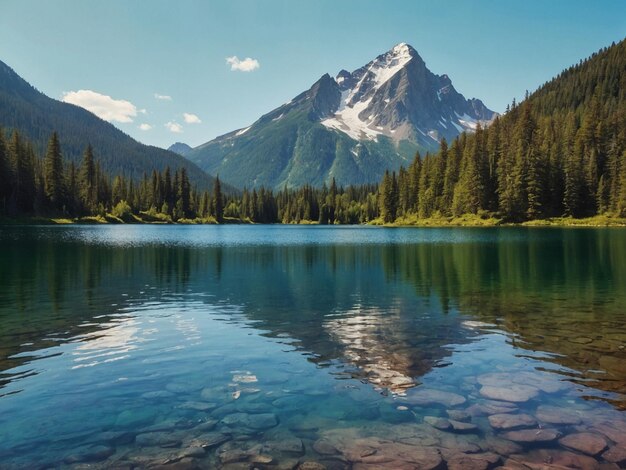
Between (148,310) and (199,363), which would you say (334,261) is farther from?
(199,363)

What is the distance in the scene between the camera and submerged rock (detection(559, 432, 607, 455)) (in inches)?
377

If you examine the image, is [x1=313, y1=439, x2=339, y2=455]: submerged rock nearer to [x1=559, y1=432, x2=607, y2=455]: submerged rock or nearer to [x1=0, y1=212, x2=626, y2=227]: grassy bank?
[x1=559, y1=432, x2=607, y2=455]: submerged rock

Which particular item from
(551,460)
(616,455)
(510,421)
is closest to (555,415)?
(510,421)

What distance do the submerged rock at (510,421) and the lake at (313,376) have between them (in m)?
0.05

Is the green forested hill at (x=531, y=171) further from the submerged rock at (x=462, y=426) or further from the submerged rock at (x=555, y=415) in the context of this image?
the submerged rock at (x=462, y=426)

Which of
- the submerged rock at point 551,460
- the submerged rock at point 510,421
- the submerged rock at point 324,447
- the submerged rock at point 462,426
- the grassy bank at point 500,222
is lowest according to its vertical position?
the submerged rock at point 551,460

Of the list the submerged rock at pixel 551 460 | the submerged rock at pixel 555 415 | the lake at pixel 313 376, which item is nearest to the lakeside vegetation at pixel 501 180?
the lake at pixel 313 376

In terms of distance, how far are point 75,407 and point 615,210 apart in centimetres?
14754

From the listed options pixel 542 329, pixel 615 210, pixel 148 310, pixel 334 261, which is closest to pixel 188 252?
pixel 334 261

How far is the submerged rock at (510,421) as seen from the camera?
10791mm

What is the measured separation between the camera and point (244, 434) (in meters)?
10.4

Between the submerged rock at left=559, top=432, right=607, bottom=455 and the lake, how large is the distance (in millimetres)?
46

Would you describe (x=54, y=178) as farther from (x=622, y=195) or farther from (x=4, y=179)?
(x=622, y=195)

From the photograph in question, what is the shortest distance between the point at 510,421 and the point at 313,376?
592 cm
